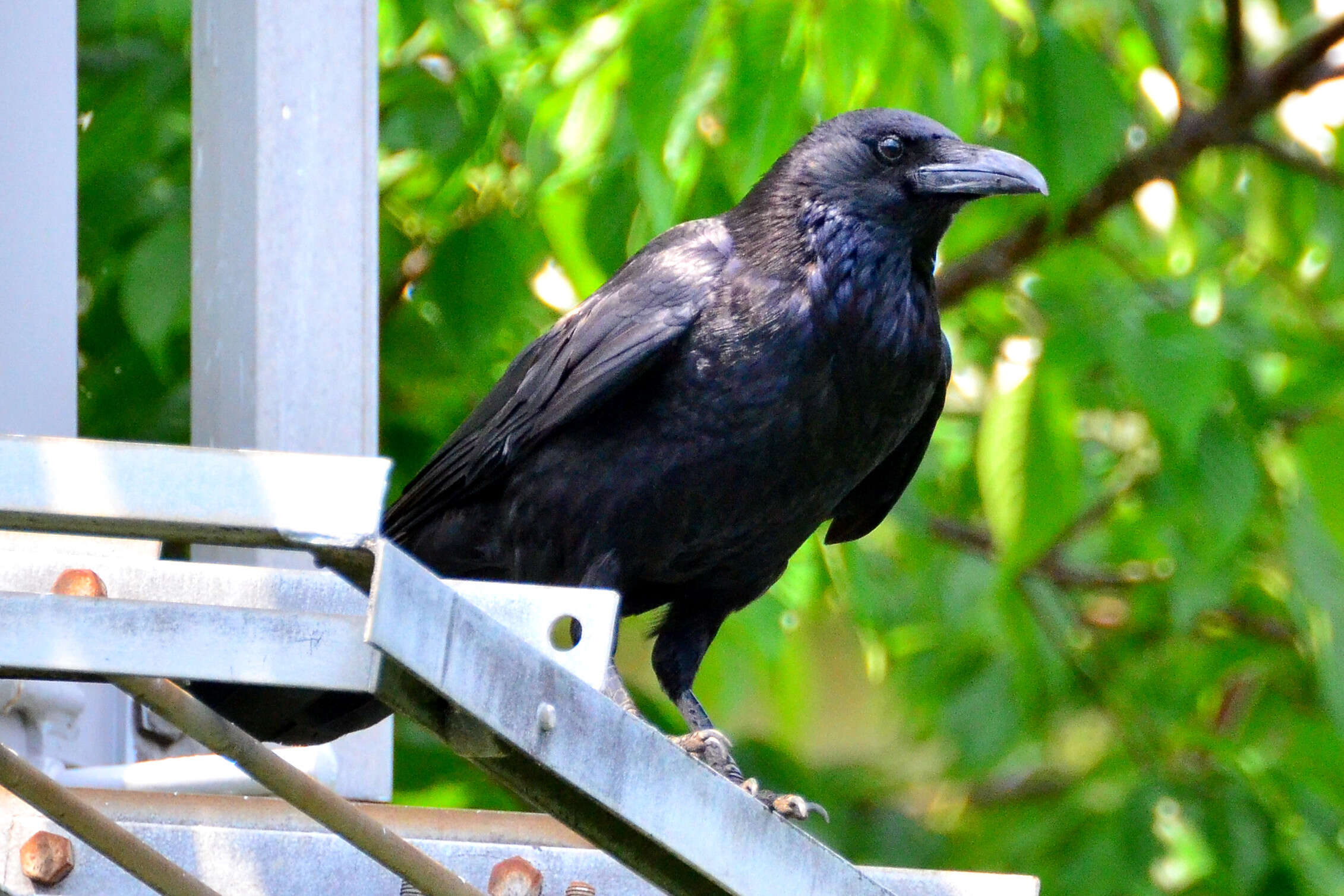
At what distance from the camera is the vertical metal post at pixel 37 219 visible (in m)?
2.51

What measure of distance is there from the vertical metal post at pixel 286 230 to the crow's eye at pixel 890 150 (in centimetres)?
86

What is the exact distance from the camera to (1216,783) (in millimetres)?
4387

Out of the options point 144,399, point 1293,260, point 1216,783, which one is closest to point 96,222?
point 144,399

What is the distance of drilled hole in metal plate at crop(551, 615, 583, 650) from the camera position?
1537 mm

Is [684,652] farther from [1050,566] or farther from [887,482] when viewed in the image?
[1050,566]

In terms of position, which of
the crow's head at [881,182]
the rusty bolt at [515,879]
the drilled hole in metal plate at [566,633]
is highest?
the crow's head at [881,182]

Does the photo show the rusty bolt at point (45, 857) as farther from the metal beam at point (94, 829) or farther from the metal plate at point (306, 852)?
the metal beam at point (94, 829)

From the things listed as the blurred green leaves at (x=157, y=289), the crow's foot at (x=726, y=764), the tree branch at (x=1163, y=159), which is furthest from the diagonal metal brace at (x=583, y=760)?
the tree branch at (x=1163, y=159)

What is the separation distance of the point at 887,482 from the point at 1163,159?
1.73m

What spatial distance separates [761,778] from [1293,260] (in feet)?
7.21

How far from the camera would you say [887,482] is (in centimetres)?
322

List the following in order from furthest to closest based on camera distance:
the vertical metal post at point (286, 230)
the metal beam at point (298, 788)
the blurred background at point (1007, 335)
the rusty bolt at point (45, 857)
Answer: the blurred background at point (1007, 335) < the vertical metal post at point (286, 230) < the rusty bolt at point (45, 857) < the metal beam at point (298, 788)

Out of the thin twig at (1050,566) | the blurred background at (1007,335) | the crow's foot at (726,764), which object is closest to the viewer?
the crow's foot at (726,764)

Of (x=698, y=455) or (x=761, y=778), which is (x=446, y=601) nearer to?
(x=698, y=455)
